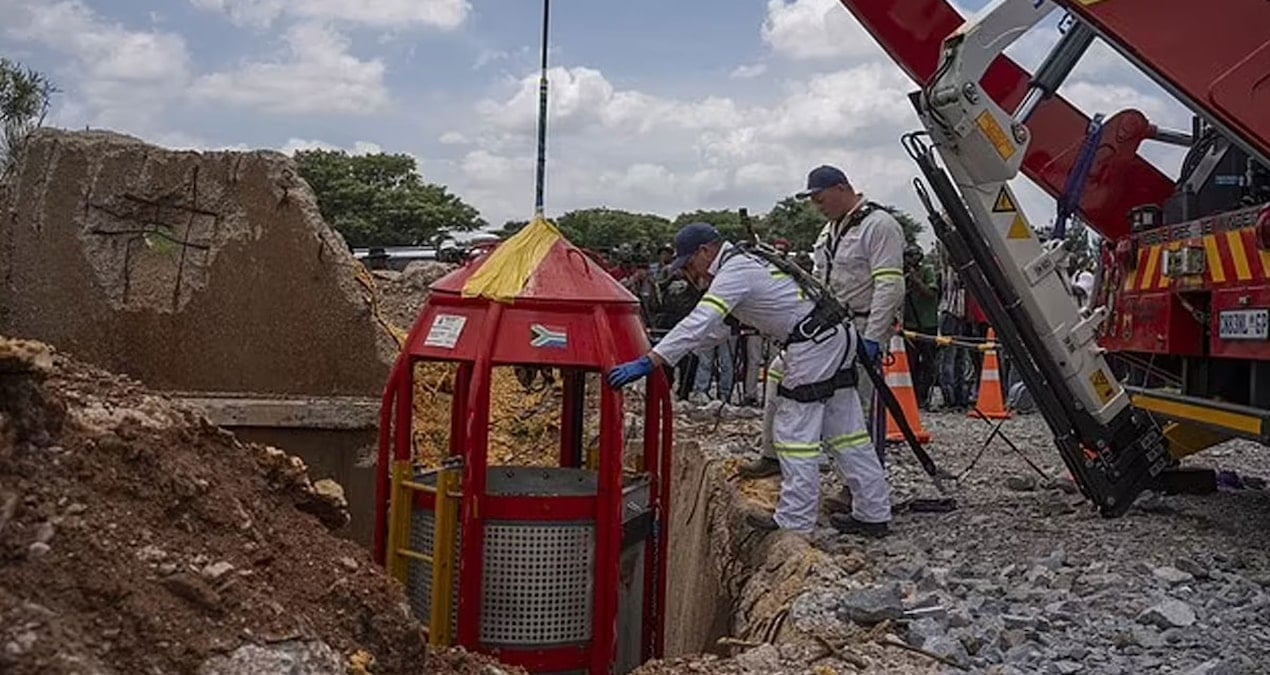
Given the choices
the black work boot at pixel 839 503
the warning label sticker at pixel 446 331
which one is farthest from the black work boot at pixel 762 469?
the warning label sticker at pixel 446 331

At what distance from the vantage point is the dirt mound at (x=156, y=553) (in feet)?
8.16

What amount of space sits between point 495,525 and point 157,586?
229 cm

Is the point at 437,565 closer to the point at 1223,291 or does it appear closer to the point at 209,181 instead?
the point at 209,181

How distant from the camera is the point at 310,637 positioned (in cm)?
285

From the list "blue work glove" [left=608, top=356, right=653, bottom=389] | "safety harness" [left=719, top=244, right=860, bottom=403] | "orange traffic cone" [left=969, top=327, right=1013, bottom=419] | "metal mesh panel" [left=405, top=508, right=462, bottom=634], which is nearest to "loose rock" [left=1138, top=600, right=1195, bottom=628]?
"safety harness" [left=719, top=244, right=860, bottom=403]

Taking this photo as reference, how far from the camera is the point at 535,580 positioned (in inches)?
195

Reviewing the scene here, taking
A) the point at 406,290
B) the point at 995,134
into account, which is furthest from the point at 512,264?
the point at 406,290

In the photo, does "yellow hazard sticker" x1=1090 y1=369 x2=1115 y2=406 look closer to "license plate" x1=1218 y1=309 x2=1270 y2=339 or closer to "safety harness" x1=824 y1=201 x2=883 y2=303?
"license plate" x1=1218 y1=309 x2=1270 y2=339

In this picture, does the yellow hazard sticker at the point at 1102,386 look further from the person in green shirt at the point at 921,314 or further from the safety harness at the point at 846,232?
the person in green shirt at the point at 921,314

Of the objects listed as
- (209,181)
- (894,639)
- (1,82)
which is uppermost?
(1,82)

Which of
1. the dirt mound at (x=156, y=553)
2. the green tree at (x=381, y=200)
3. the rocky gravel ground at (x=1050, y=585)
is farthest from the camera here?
the green tree at (x=381, y=200)

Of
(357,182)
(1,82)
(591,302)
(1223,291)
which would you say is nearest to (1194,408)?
(1223,291)

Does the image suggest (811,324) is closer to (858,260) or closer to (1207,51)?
(858,260)

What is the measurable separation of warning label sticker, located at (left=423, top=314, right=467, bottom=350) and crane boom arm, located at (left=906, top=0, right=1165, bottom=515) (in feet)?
7.65
